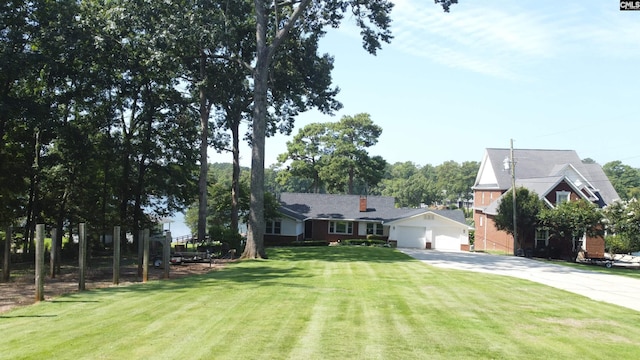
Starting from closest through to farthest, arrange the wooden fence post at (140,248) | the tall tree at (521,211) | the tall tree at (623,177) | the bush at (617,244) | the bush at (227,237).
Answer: the wooden fence post at (140,248)
the bush at (227,237)
the tall tree at (521,211)
the bush at (617,244)
the tall tree at (623,177)

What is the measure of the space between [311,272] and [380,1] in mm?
17416

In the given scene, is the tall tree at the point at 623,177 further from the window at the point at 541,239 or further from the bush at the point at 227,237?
the bush at the point at 227,237

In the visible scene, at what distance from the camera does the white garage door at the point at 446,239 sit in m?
45.2

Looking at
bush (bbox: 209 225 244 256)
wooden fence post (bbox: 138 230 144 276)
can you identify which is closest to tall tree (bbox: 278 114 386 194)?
bush (bbox: 209 225 244 256)

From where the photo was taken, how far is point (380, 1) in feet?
94.0

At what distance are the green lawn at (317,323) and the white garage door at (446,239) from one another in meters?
29.7

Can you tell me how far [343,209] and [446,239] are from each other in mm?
10493

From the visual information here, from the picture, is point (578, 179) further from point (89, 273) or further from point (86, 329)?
point (86, 329)

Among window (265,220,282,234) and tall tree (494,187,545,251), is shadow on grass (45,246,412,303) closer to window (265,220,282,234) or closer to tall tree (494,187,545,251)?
window (265,220,282,234)

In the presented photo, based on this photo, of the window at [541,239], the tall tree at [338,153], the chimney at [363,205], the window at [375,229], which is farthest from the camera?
the tall tree at [338,153]

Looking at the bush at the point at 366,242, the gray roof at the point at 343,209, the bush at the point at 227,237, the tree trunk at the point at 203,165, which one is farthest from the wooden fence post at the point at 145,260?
the gray roof at the point at 343,209

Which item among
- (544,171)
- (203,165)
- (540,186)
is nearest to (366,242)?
(540,186)

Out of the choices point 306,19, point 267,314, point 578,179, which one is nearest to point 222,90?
point 306,19

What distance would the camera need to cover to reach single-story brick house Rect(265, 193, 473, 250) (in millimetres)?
45406
